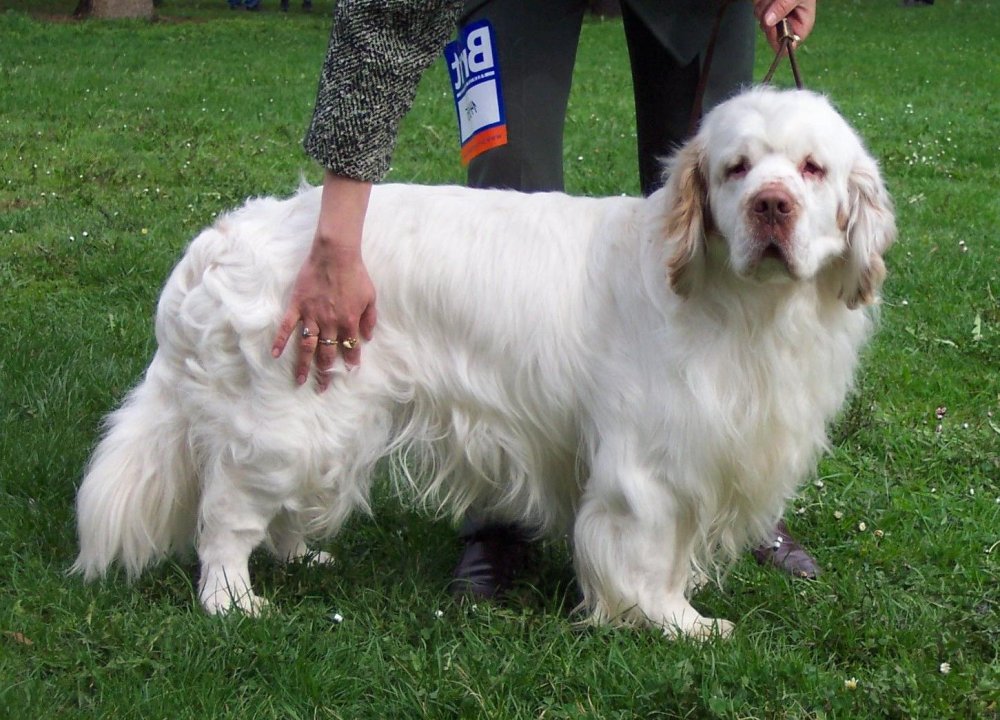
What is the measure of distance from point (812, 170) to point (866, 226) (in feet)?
0.62

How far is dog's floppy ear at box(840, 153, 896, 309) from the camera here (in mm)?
2689

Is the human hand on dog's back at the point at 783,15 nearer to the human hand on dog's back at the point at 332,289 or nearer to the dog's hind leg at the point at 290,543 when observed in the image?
the human hand on dog's back at the point at 332,289

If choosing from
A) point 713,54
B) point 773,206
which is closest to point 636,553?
point 773,206

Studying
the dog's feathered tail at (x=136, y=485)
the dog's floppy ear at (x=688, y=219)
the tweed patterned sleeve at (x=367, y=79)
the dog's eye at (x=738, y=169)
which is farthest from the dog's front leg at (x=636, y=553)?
the dog's feathered tail at (x=136, y=485)

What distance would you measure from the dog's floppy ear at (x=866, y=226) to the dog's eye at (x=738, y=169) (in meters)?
0.25

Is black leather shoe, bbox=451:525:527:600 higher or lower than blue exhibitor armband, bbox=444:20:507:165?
lower

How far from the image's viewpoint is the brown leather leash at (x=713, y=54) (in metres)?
2.89

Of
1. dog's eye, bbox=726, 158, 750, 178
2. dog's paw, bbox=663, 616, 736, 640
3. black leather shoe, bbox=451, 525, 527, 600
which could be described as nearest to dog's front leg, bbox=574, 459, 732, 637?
dog's paw, bbox=663, 616, 736, 640

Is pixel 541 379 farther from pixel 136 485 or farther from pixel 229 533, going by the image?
pixel 136 485

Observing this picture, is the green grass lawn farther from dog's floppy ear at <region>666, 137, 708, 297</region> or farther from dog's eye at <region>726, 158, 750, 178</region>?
dog's eye at <region>726, 158, 750, 178</region>

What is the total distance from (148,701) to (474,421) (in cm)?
100

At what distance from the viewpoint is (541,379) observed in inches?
115

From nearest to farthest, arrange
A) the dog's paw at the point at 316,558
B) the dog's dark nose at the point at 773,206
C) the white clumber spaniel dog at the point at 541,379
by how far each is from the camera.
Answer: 1. the dog's dark nose at the point at 773,206
2. the white clumber spaniel dog at the point at 541,379
3. the dog's paw at the point at 316,558

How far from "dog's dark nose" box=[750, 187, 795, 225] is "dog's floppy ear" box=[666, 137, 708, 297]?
207 millimetres
